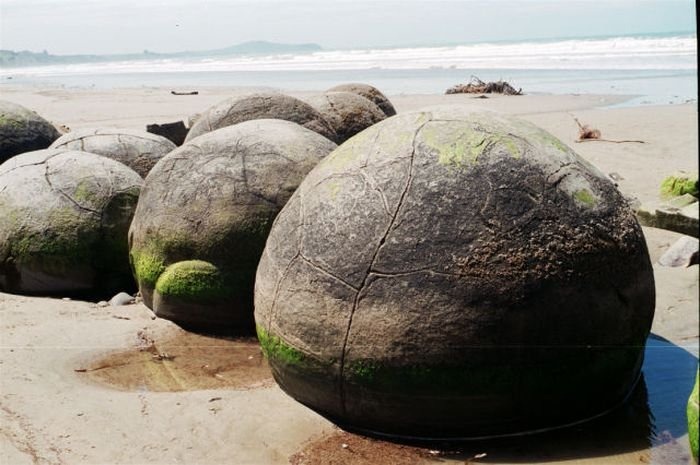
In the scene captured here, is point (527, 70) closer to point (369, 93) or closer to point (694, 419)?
point (369, 93)

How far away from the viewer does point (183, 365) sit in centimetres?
527

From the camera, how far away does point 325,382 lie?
4.23m

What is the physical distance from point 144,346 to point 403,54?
52570 millimetres

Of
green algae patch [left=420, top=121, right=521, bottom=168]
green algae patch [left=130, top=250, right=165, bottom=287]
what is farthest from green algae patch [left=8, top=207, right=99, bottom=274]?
green algae patch [left=420, top=121, right=521, bottom=168]

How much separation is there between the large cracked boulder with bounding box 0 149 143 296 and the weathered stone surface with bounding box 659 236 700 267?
177 inches

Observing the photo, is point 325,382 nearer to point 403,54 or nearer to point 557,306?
point 557,306

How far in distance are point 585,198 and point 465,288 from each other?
0.79 metres

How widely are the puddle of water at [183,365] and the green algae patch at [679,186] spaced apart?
568 centimetres

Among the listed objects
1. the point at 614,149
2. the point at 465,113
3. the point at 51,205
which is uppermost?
the point at 465,113

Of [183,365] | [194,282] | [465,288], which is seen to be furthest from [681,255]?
[183,365]

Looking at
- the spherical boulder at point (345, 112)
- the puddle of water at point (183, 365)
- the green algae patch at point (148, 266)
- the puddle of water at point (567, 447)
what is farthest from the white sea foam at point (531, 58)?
the puddle of water at point (567, 447)

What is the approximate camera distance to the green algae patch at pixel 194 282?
565cm

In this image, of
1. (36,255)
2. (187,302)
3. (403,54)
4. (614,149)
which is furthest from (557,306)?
(403,54)

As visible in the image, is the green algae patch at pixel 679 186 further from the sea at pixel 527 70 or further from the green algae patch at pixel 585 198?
the sea at pixel 527 70
